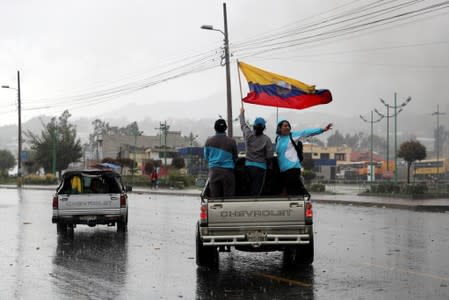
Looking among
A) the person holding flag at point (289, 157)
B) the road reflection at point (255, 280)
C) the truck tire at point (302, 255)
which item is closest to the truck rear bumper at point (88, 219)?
the road reflection at point (255, 280)

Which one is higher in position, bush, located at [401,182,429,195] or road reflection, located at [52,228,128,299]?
bush, located at [401,182,429,195]

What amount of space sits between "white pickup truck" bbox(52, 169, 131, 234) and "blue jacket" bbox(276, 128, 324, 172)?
23.4 feet

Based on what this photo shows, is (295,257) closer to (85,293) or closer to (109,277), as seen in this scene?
(109,277)

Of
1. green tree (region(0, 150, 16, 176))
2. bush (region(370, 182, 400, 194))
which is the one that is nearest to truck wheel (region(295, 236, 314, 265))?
bush (region(370, 182, 400, 194))

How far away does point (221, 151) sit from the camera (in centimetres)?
990

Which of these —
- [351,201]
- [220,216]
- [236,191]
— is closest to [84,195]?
[236,191]

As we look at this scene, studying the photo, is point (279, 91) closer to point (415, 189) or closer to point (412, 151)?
point (415, 189)

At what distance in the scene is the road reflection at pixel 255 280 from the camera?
8.00m

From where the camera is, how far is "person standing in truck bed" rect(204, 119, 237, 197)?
9.88 m

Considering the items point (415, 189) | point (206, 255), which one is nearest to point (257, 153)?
point (206, 255)

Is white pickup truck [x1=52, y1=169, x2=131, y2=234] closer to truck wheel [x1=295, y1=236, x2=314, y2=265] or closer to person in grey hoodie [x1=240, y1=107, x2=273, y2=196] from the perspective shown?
person in grey hoodie [x1=240, y1=107, x2=273, y2=196]

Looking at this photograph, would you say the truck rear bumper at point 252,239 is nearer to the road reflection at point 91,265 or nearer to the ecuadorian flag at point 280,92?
the road reflection at point 91,265

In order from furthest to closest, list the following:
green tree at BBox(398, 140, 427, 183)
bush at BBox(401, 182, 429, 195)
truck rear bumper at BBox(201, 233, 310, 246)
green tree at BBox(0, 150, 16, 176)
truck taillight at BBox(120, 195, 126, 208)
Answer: green tree at BBox(0, 150, 16, 176), green tree at BBox(398, 140, 427, 183), bush at BBox(401, 182, 429, 195), truck taillight at BBox(120, 195, 126, 208), truck rear bumper at BBox(201, 233, 310, 246)

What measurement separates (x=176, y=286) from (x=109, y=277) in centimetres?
128
